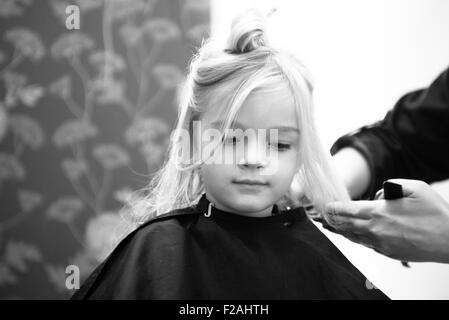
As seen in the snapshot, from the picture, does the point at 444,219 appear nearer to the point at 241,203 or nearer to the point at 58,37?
the point at 241,203

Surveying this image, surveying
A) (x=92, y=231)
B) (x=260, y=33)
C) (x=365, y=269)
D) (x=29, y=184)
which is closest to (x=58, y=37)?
(x=29, y=184)

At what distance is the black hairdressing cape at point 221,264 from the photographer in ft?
2.48

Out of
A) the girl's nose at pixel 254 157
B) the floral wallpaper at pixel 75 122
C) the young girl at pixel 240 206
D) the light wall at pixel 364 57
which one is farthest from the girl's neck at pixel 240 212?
the floral wallpaper at pixel 75 122

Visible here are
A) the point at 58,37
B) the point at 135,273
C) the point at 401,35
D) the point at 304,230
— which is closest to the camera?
the point at 135,273

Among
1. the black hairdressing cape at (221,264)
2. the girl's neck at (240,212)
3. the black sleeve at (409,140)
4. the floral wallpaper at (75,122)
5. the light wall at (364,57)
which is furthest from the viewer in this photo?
the floral wallpaper at (75,122)

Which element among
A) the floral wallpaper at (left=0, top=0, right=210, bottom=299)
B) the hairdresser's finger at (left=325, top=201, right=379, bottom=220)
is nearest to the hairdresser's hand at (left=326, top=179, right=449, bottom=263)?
the hairdresser's finger at (left=325, top=201, right=379, bottom=220)

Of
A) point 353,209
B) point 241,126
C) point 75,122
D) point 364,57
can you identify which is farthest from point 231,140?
point 75,122

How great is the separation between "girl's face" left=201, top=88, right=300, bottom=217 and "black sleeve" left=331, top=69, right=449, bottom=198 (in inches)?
12.7

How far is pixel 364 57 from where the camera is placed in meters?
1.21

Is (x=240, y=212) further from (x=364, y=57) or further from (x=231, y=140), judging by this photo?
(x=364, y=57)

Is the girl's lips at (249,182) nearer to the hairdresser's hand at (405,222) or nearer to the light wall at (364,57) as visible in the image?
the hairdresser's hand at (405,222)

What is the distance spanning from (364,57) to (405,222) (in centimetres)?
57

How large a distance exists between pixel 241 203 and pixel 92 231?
1.60 m

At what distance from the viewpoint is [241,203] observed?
79 cm
